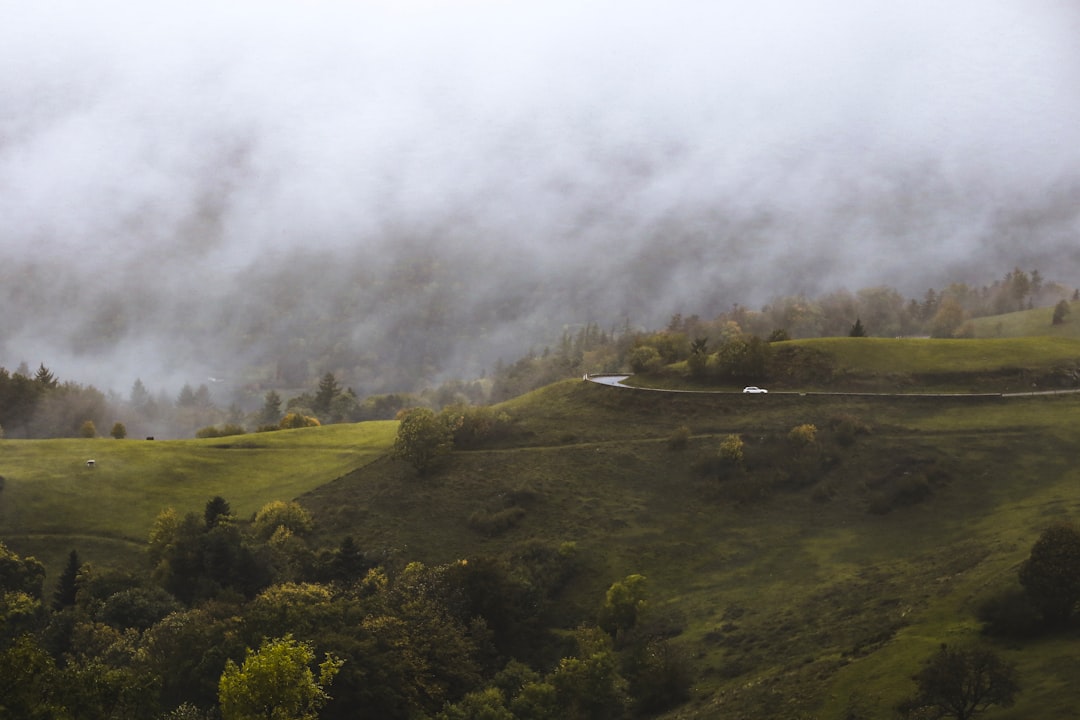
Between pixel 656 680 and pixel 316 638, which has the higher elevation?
pixel 316 638

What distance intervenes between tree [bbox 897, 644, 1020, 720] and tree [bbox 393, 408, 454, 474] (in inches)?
3102

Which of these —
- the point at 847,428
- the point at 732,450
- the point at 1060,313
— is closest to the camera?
the point at 732,450

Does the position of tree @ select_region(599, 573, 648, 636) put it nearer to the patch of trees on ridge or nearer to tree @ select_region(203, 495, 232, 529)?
the patch of trees on ridge

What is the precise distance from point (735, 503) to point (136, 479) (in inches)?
2869

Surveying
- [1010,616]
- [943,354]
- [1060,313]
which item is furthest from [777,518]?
[1060,313]

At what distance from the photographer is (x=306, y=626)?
6856cm

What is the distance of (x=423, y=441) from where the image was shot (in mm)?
119875

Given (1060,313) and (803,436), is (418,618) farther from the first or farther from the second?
(1060,313)

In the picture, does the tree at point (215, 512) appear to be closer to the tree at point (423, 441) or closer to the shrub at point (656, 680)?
the tree at point (423, 441)

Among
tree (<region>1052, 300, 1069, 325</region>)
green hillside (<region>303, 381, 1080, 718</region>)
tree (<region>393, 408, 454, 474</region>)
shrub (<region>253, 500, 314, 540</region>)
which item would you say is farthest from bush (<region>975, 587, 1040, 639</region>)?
tree (<region>1052, 300, 1069, 325</region>)

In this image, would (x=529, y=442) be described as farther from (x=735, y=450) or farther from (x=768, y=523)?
(x=768, y=523)

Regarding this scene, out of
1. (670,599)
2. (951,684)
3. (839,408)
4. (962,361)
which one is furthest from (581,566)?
(962,361)

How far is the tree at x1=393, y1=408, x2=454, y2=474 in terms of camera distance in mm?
119312

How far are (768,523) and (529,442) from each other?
3578 cm
